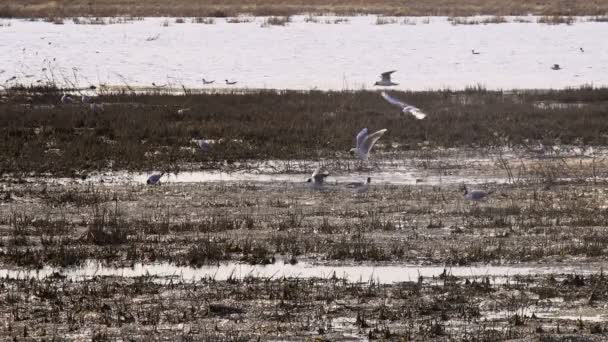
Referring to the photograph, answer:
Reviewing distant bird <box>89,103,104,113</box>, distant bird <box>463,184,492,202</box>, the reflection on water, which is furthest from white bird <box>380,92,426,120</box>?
distant bird <box>89,103,104,113</box>

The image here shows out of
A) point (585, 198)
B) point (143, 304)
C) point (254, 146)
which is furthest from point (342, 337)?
point (254, 146)

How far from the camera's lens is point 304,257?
959cm

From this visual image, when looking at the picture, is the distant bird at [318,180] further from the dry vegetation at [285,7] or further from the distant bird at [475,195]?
the dry vegetation at [285,7]

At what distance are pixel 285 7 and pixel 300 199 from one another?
42423mm

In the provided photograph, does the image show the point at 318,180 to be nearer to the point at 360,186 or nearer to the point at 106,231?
the point at 360,186

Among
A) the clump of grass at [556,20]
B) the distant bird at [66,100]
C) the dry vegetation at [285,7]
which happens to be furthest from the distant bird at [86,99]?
the dry vegetation at [285,7]

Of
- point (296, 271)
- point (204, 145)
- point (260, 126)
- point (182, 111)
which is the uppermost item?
point (182, 111)

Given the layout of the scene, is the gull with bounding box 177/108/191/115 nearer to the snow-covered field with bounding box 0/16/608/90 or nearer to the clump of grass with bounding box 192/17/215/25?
the snow-covered field with bounding box 0/16/608/90

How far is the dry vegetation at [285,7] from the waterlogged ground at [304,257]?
3719 centimetres

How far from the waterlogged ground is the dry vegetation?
3719cm

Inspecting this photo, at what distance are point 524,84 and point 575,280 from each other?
20.2 m

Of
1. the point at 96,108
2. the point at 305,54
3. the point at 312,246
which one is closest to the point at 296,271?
the point at 312,246

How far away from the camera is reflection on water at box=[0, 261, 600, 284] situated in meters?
8.77

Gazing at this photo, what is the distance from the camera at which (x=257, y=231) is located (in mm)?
10766
